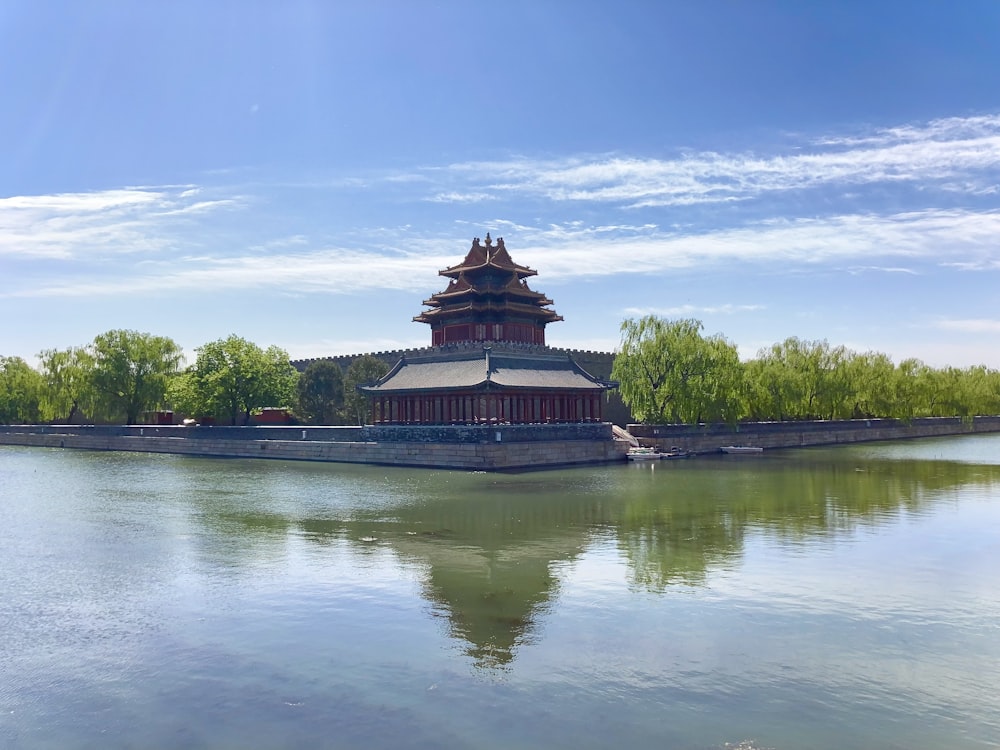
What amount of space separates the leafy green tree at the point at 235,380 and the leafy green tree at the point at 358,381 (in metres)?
4.86

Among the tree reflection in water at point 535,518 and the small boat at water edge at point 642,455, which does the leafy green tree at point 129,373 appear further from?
the small boat at water edge at point 642,455

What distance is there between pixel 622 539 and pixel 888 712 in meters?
12.0

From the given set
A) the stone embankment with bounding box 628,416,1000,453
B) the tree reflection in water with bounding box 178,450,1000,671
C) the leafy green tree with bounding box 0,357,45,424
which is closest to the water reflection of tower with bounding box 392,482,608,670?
the tree reflection in water with bounding box 178,450,1000,671

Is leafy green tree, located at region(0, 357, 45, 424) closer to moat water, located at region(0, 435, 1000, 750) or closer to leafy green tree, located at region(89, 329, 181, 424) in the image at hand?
leafy green tree, located at region(89, 329, 181, 424)

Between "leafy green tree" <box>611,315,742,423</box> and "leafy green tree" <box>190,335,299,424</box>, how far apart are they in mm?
26092

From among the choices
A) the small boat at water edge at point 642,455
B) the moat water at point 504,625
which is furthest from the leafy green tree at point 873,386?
the moat water at point 504,625

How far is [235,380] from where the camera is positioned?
61.2 meters

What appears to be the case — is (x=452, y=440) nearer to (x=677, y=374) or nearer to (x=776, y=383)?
(x=677, y=374)

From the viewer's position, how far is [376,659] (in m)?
12.4

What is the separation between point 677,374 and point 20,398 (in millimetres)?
63447

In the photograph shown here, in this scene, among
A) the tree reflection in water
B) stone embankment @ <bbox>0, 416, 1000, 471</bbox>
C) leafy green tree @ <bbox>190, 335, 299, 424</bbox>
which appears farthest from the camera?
leafy green tree @ <bbox>190, 335, 299, 424</bbox>

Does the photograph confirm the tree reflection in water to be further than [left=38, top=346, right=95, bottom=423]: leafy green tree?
No

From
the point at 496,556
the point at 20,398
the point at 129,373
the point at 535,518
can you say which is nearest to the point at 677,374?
the point at 535,518

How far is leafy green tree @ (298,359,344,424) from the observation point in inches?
2514
